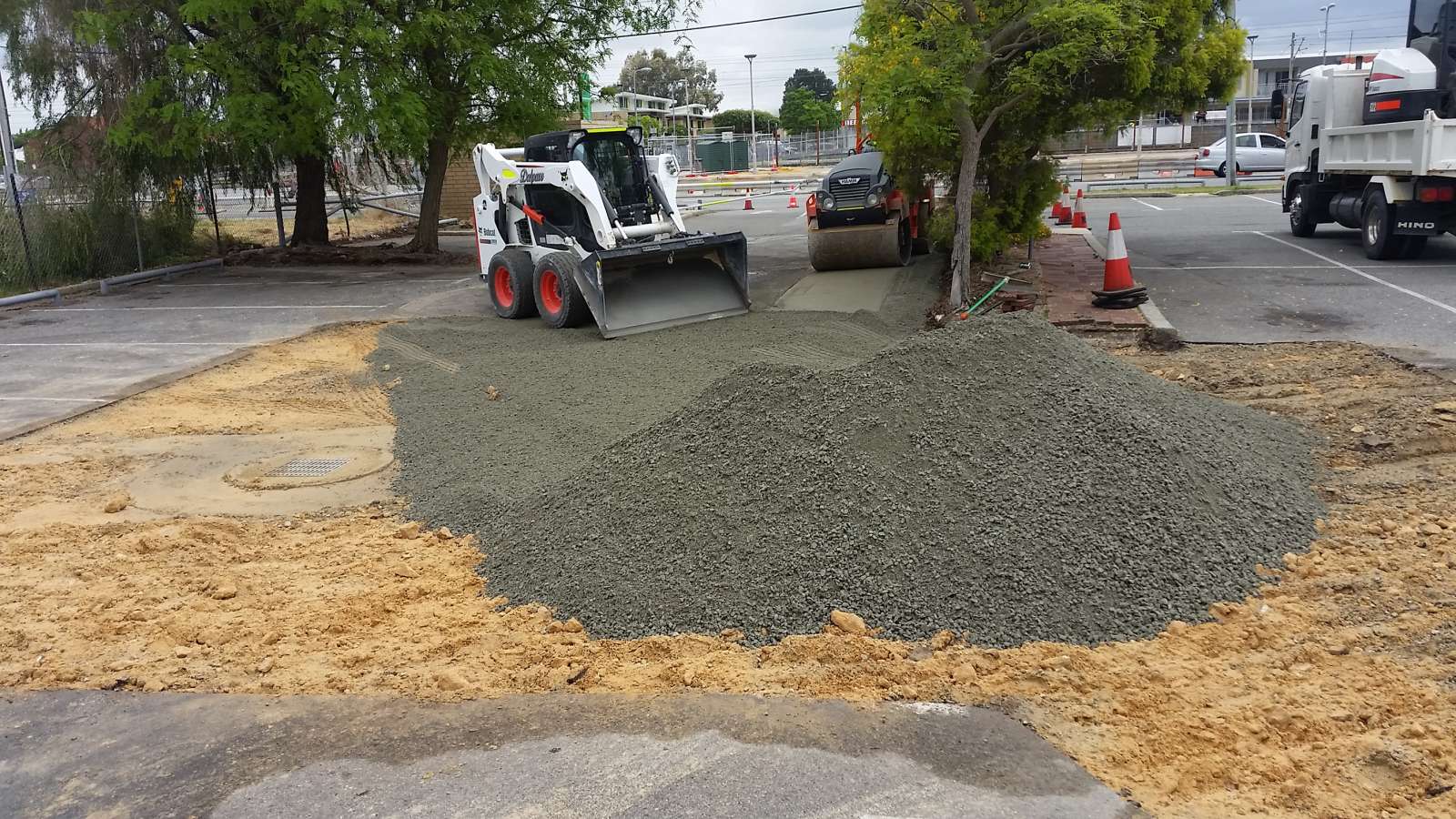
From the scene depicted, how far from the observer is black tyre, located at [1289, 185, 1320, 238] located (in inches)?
655

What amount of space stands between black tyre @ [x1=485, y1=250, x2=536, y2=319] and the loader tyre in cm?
35

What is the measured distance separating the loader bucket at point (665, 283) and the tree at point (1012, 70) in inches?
91.6

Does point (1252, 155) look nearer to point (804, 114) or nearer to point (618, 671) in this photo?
point (618, 671)

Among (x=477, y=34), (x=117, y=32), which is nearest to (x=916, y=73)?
(x=477, y=34)

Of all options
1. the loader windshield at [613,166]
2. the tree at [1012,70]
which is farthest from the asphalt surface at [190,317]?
the tree at [1012,70]

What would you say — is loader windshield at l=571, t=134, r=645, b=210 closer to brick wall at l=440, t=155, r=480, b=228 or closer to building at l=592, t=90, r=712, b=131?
brick wall at l=440, t=155, r=480, b=228

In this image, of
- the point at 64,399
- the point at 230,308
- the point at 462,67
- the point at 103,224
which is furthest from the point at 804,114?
the point at 64,399

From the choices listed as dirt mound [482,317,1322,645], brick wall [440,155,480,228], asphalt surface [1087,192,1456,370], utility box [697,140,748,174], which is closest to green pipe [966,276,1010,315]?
asphalt surface [1087,192,1456,370]

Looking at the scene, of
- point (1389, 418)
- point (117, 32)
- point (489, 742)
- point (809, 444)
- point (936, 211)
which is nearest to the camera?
point (489, 742)

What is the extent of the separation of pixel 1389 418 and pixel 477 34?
14.8m

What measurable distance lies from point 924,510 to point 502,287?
921 cm

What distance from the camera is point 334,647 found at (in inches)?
185

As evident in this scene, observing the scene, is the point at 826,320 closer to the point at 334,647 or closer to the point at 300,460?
the point at 300,460

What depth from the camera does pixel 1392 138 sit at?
13.5m
